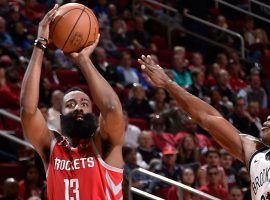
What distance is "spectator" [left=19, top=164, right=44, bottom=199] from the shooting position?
869 centimetres

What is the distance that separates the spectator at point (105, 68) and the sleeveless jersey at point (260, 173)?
7189 mm

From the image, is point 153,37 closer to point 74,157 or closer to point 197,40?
point 197,40

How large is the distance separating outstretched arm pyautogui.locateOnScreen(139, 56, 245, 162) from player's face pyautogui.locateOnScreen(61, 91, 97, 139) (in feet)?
1.37

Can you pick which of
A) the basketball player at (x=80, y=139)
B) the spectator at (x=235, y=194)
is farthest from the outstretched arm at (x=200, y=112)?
the spectator at (x=235, y=194)

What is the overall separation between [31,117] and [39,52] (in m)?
0.38

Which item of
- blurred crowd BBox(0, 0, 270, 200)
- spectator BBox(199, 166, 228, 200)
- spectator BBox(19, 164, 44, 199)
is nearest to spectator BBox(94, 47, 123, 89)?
blurred crowd BBox(0, 0, 270, 200)

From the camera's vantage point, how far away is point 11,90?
10.5 metres

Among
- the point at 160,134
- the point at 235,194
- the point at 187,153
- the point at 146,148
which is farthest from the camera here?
the point at 160,134

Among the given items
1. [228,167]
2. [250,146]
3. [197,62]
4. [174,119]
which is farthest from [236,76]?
[250,146]

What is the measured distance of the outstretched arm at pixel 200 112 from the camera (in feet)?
15.9

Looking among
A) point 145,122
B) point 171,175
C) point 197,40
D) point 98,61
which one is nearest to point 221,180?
point 171,175

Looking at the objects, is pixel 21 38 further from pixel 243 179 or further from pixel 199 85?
pixel 243 179

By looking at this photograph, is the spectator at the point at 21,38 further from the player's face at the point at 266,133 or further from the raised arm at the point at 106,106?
the player's face at the point at 266,133

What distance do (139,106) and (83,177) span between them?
6847 mm
